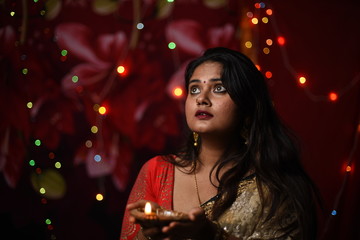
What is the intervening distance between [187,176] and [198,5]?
1.41 meters

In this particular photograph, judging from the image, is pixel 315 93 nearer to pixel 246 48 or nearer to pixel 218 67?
pixel 246 48

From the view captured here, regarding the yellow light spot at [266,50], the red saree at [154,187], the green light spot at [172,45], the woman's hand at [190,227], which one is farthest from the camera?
the yellow light spot at [266,50]

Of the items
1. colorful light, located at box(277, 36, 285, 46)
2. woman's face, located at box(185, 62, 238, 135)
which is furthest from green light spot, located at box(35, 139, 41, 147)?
colorful light, located at box(277, 36, 285, 46)


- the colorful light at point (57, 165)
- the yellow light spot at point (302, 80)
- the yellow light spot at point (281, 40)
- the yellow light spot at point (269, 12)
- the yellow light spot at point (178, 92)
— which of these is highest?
the yellow light spot at point (269, 12)

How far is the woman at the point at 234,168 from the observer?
5.35 feet

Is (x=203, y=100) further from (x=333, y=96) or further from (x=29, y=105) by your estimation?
(x=333, y=96)

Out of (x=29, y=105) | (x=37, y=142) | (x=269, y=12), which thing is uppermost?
(x=269, y=12)

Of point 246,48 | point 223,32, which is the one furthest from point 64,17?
point 246,48

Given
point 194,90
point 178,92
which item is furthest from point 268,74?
point 194,90

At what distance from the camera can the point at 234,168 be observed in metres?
1.76

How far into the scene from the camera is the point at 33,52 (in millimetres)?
2547

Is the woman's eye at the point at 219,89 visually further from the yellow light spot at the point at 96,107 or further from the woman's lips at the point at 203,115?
the yellow light spot at the point at 96,107

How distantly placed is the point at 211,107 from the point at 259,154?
0.33 meters

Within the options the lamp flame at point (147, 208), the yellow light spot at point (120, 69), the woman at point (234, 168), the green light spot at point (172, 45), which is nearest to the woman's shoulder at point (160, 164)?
the woman at point (234, 168)
